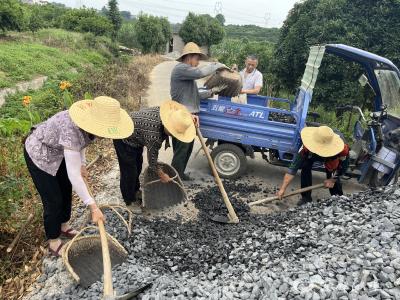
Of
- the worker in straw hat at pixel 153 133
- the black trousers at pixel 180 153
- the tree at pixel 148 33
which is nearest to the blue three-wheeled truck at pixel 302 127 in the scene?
the black trousers at pixel 180 153

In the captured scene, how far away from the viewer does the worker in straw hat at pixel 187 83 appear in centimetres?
508

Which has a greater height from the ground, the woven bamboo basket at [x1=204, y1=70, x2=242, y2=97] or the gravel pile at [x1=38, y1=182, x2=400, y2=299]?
the woven bamboo basket at [x1=204, y1=70, x2=242, y2=97]

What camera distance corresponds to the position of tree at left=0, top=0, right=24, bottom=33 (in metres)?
21.3

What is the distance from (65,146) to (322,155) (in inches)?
118

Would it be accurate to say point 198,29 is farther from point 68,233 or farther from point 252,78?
point 68,233

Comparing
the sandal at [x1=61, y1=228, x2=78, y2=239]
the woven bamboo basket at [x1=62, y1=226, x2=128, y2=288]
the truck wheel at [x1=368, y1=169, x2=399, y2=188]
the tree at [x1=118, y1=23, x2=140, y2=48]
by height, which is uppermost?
the truck wheel at [x1=368, y1=169, x2=399, y2=188]

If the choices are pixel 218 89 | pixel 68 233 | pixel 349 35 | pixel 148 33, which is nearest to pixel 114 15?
pixel 148 33

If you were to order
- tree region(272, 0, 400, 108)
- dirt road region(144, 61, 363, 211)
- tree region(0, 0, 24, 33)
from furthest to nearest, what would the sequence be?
1. tree region(0, 0, 24, 33)
2. tree region(272, 0, 400, 108)
3. dirt road region(144, 61, 363, 211)

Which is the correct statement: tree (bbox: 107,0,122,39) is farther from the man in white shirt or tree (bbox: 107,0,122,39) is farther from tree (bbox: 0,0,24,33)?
the man in white shirt

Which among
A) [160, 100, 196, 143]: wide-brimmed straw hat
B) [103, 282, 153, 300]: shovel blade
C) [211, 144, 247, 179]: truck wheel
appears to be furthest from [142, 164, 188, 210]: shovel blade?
[103, 282, 153, 300]: shovel blade

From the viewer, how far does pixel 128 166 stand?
4375mm

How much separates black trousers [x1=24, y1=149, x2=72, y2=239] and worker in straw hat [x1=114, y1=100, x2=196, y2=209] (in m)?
0.84

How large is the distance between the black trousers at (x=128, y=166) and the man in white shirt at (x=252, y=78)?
2832mm

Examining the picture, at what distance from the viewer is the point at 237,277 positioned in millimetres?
3271
